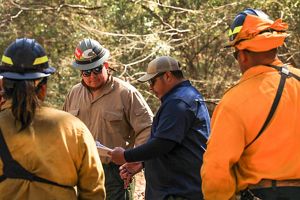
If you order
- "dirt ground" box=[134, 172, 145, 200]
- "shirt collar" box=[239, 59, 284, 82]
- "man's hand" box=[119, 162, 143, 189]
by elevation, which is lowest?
"dirt ground" box=[134, 172, 145, 200]

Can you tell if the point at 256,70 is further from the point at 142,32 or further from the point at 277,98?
the point at 142,32

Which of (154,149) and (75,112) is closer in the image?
(154,149)

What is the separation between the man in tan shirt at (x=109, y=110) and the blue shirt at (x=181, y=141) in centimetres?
80

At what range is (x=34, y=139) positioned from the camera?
3.03 meters

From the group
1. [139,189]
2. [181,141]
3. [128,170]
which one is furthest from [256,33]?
[139,189]

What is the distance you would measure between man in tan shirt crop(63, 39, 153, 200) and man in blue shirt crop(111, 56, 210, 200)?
71cm

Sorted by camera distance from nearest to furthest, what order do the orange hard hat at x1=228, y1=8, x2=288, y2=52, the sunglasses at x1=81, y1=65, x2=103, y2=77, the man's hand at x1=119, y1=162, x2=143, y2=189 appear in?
the orange hard hat at x1=228, y1=8, x2=288, y2=52 < the man's hand at x1=119, y1=162, x2=143, y2=189 < the sunglasses at x1=81, y1=65, x2=103, y2=77

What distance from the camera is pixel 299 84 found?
3398 millimetres

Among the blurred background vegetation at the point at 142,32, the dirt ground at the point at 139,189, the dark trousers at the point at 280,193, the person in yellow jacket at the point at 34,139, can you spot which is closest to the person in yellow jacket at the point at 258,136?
the dark trousers at the point at 280,193

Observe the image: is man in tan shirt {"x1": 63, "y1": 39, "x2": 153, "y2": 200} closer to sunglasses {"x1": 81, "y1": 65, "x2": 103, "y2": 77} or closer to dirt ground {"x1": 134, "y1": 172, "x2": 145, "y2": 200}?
sunglasses {"x1": 81, "y1": 65, "x2": 103, "y2": 77}

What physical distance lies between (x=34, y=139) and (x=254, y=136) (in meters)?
1.28

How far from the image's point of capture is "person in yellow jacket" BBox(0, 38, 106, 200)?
301cm

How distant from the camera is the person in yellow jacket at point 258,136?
10.8 ft

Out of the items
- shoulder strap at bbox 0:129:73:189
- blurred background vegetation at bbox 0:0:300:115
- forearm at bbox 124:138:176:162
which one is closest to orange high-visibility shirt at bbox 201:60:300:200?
forearm at bbox 124:138:176:162
